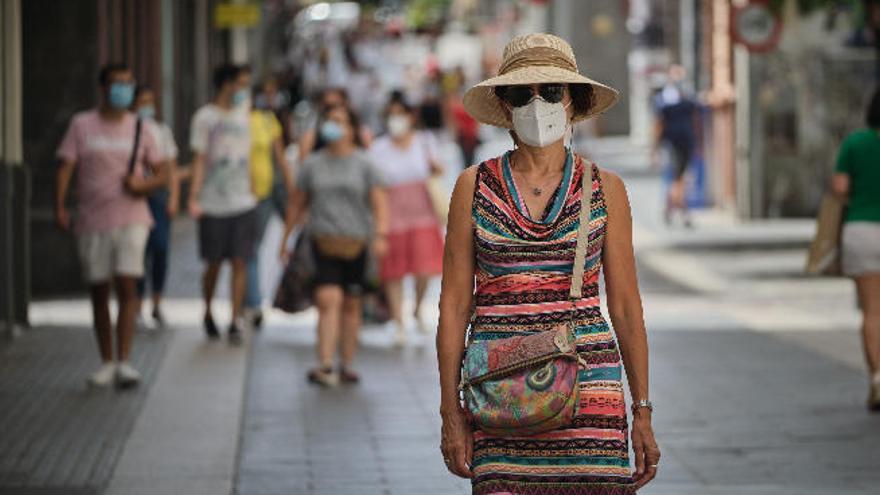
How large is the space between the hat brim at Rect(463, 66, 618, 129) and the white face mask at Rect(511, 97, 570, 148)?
7 cm

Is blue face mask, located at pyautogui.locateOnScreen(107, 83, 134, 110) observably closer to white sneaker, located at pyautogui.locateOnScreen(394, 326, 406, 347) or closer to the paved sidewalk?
the paved sidewalk

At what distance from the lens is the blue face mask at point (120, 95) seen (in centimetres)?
1178

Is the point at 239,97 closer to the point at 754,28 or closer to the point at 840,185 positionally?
the point at 840,185

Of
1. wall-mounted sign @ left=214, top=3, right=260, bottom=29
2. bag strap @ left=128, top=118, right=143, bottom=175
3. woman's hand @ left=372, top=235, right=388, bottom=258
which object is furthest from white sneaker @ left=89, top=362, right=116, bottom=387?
wall-mounted sign @ left=214, top=3, right=260, bottom=29

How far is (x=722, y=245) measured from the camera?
76.5 feet

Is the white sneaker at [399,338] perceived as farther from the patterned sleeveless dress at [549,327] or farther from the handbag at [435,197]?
the patterned sleeveless dress at [549,327]

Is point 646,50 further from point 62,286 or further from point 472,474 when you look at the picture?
point 472,474

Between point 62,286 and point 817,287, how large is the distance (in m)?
6.42

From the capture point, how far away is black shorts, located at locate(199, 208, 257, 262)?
14172 millimetres

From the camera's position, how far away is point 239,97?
14.5m

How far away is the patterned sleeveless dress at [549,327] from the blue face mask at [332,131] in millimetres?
7126

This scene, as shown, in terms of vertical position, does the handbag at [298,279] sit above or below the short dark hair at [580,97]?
below

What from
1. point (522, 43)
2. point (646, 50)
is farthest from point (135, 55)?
point (646, 50)

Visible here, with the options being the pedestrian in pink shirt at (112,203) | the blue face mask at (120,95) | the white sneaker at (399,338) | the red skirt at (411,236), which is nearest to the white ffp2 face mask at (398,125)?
the red skirt at (411,236)
